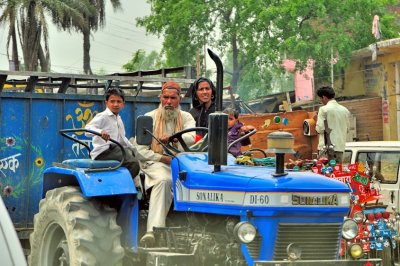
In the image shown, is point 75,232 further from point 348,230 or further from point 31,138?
point 31,138

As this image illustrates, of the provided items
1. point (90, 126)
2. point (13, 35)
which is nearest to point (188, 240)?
point (90, 126)

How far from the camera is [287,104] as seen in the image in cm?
2911

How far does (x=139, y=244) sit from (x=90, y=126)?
130 centimetres

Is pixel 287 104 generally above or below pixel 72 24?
below

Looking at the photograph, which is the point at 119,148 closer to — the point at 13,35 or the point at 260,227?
the point at 260,227

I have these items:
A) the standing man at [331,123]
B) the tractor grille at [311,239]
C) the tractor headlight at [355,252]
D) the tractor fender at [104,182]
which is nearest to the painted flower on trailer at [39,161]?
the tractor fender at [104,182]

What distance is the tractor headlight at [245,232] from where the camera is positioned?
18.9 ft

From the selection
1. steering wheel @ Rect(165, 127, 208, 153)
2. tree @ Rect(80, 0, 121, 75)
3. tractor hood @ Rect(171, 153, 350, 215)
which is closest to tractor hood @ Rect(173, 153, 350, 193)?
tractor hood @ Rect(171, 153, 350, 215)

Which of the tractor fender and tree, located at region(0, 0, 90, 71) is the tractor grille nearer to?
the tractor fender

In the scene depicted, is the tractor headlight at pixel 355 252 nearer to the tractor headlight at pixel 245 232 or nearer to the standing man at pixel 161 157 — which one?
the tractor headlight at pixel 245 232

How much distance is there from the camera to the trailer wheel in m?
6.41

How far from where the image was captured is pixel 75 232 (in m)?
6.50

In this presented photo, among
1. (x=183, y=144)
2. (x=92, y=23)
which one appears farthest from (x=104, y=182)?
(x=92, y=23)

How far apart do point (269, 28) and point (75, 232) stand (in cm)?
2648
